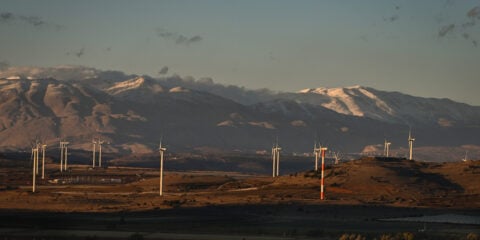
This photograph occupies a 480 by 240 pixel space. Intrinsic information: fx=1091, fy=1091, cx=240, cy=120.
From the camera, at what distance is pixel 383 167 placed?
632 ft

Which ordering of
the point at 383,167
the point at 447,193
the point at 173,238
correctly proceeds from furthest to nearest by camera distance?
the point at 383,167
the point at 447,193
the point at 173,238

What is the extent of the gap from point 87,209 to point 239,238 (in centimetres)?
5385

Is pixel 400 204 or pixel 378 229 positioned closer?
→ pixel 378 229

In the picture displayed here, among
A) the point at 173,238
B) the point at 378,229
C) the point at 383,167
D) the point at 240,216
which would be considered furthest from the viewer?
the point at 383,167

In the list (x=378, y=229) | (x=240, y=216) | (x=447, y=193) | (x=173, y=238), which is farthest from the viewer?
(x=447, y=193)

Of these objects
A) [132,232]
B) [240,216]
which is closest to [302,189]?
[240,216]

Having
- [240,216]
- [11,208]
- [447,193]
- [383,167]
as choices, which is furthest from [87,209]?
[383,167]

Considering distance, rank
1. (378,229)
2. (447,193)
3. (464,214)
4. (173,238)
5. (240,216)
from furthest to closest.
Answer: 1. (447,193)
2. (464,214)
3. (240,216)
4. (378,229)
5. (173,238)

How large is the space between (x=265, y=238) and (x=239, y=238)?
2.18 metres

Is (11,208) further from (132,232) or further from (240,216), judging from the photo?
(132,232)

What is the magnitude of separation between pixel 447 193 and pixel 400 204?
28.4 meters

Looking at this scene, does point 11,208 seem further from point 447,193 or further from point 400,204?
point 447,193

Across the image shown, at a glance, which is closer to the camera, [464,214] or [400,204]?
[464,214]

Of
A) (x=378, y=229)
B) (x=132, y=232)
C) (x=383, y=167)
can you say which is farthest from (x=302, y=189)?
(x=132, y=232)
